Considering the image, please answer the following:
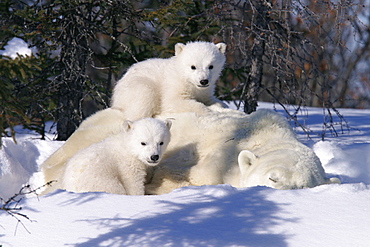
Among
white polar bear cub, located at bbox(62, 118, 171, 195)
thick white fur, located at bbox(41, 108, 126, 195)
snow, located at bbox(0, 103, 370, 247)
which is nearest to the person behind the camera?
snow, located at bbox(0, 103, 370, 247)

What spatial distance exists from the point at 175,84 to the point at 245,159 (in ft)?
5.85

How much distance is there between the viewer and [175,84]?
570cm

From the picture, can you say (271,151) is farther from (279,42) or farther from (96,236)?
(279,42)

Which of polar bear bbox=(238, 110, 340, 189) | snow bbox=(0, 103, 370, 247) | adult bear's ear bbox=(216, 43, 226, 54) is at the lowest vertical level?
snow bbox=(0, 103, 370, 247)

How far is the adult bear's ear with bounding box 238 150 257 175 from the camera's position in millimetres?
4203

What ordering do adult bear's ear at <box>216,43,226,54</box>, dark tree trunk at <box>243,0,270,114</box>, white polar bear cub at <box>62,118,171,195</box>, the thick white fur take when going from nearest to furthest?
white polar bear cub at <box>62,118,171,195</box>
the thick white fur
adult bear's ear at <box>216,43,226,54</box>
dark tree trunk at <box>243,0,270,114</box>

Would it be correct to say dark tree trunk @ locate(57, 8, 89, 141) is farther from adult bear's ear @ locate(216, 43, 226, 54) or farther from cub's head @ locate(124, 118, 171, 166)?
cub's head @ locate(124, 118, 171, 166)

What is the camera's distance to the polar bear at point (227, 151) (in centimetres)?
417

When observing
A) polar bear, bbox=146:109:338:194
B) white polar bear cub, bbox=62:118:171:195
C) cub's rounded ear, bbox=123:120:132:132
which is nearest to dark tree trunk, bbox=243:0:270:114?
polar bear, bbox=146:109:338:194

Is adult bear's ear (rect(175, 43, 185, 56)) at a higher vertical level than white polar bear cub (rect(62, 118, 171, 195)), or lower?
higher

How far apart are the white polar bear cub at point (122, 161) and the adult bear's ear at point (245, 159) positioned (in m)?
0.76

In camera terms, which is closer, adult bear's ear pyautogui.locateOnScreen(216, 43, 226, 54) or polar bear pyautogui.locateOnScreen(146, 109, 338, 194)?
polar bear pyautogui.locateOnScreen(146, 109, 338, 194)

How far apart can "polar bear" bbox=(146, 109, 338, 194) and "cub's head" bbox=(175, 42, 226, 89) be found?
47 cm

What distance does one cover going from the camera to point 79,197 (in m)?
3.39
